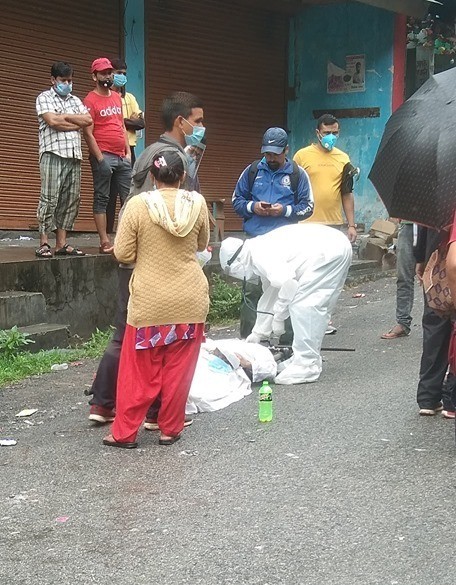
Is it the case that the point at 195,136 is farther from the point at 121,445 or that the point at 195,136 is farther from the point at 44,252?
the point at 44,252

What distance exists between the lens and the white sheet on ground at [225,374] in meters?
6.20

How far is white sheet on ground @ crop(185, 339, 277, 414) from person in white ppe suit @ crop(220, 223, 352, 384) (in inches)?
7.4

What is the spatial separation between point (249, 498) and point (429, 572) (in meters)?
1.09

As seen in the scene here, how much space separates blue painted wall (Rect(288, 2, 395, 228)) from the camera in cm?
1382

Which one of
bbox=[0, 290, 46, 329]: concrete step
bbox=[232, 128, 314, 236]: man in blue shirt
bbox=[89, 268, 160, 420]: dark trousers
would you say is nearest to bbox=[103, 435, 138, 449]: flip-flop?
bbox=[89, 268, 160, 420]: dark trousers

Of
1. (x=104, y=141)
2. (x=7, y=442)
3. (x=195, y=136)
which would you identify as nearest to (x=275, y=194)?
(x=195, y=136)

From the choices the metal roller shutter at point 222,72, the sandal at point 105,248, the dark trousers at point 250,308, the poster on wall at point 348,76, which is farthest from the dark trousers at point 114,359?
the poster on wall at point 348,76

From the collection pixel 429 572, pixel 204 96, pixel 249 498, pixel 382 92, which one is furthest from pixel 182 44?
pixel 429 572

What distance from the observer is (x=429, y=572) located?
363cm

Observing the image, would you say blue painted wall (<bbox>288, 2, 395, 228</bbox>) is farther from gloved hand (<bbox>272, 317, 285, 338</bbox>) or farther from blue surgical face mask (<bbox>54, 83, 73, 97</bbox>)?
gloved hand (<bbox>272, 317, 285, 338</bbox>)

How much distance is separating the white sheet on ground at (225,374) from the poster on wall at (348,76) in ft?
26.1

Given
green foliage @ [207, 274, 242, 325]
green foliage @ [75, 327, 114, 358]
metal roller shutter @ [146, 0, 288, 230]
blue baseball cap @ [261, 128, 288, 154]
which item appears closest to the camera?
blue baseball cap @ [261, 128, 288, 154]

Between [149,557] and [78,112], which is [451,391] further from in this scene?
[78,112]

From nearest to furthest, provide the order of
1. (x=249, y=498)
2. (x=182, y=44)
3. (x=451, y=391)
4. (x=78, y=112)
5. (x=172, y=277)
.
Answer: (x=249, y=498) < (x=172, y=277) < (x=451, y=391) < (x=78, y=112) < (x=182, y=44)
